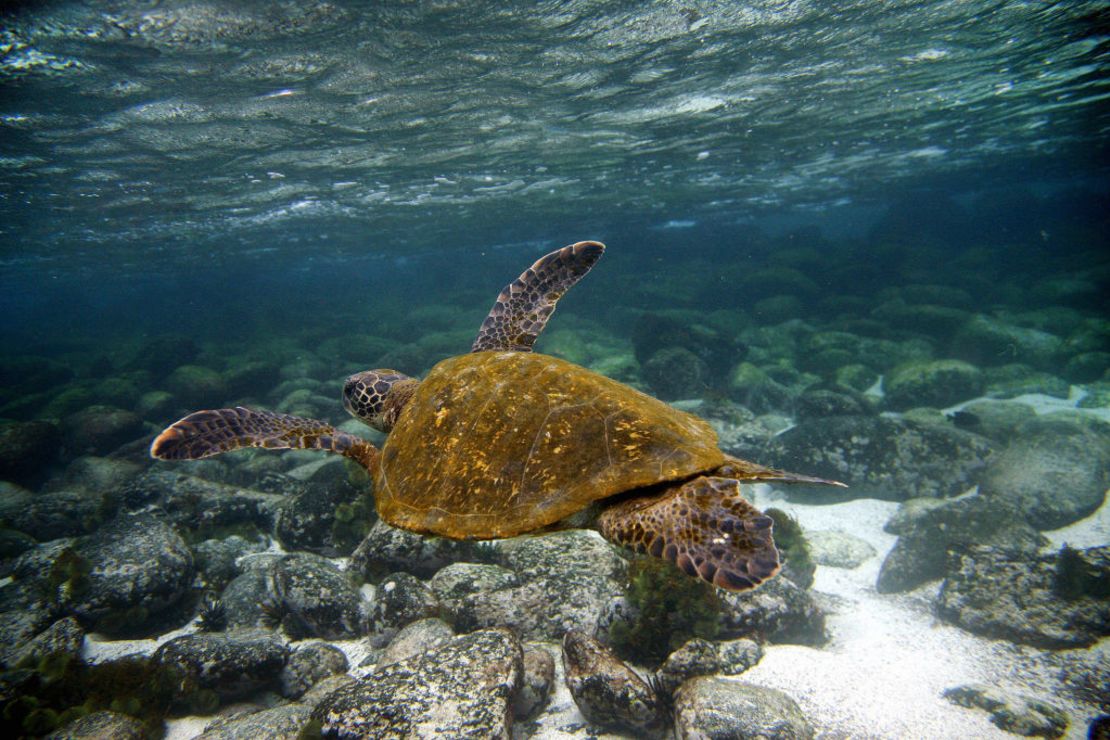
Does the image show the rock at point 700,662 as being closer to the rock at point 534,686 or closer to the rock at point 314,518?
the rock at point 534,686

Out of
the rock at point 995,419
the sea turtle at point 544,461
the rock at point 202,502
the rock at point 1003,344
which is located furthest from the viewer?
the rock at point 1003,344

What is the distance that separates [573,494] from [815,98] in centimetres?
1826

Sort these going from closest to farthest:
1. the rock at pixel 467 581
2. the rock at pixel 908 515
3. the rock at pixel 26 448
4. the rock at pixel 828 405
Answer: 1. the rock at pixel 467 581
2. the rock at pixel 908 515
3. the rock at pixel 26 448
4. the rock at pixel 828 405

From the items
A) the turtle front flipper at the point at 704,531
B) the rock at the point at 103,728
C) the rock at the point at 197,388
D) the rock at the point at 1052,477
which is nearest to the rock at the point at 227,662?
the rock at the point at 103,728

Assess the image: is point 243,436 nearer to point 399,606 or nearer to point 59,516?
point 399,606

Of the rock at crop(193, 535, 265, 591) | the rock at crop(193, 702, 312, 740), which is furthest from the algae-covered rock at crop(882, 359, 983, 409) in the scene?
the rock at crop(193, 535, 265, 591)

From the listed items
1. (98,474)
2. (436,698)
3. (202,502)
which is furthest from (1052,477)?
(98,474)

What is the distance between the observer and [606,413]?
3.09 meters

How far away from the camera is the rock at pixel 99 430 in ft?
42.3

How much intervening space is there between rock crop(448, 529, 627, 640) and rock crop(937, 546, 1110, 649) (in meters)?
4.04

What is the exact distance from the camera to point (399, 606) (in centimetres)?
514

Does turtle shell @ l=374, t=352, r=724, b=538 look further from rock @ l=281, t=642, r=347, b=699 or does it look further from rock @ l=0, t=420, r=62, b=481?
rock @ l=0, t=420, r=62, b=481

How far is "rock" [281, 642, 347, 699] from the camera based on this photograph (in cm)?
466

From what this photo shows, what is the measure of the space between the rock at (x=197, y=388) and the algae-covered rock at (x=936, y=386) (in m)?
22.3
